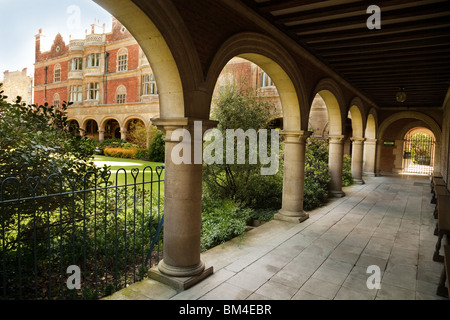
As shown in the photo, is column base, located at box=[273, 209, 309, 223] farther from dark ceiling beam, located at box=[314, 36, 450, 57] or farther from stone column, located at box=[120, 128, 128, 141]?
stone column, located at box=[120, 128, 128, 141]

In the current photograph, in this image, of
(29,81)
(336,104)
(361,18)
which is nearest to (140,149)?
(336,104)

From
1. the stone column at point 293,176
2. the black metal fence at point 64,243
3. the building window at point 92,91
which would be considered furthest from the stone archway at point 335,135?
the building window at point 92,91

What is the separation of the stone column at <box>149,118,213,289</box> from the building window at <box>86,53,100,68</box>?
26194 millimetres

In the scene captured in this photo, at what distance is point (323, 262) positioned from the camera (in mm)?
4168

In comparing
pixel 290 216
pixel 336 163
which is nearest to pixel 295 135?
pixel 290 216

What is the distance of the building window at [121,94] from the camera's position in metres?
24.6

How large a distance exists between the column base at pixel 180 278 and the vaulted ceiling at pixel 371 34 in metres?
3.49

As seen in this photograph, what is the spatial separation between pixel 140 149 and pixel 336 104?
14.3 m

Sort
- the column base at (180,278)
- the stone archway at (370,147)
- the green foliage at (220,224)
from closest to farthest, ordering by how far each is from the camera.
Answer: the column base at (180,278) → the green foliage at (220,224) → the stone archway at (370,147)

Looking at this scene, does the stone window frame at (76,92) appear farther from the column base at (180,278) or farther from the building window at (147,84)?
the column base at (180,278)

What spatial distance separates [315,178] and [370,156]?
7.55 metres

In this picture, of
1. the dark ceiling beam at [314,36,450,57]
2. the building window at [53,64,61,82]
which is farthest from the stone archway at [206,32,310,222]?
the building window at [53,64,61,82]

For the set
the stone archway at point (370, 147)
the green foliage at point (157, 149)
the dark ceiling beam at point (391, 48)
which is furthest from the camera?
the green foliage at point (157, 149)
